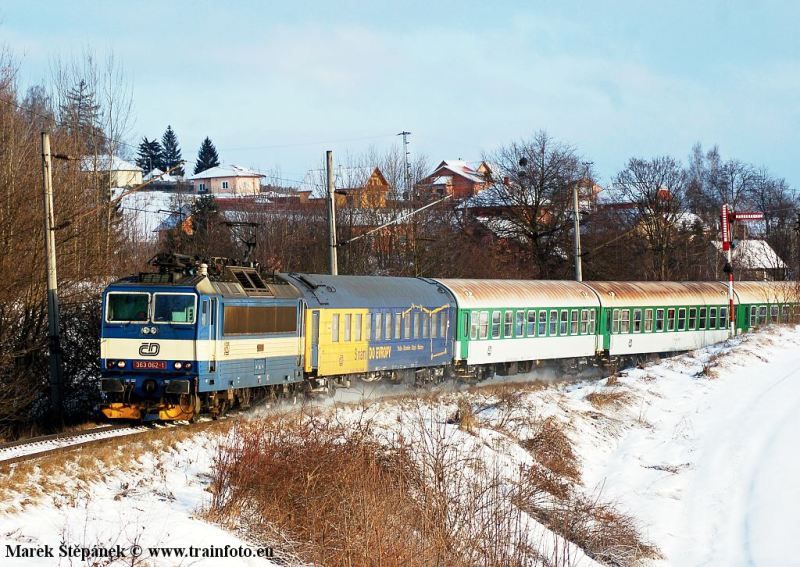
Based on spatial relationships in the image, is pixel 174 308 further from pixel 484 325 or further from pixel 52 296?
pixel 484 325

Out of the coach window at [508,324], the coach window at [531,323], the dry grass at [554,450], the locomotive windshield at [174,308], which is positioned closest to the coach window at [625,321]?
the coach window at [531,323]

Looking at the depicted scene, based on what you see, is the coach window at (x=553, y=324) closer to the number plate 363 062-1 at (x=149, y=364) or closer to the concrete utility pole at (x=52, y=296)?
the number plate 363 062-1 at (x=149, y=364)

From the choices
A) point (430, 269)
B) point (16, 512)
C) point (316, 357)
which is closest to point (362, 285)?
point (316, 357)

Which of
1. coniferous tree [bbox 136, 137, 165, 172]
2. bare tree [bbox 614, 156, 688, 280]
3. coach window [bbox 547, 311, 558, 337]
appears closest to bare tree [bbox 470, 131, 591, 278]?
bare tree [bbox 614, 156, 688, 280]

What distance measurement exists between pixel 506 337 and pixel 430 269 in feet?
49.6

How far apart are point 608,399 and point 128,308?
1314 cm

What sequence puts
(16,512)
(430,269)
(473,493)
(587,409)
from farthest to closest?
(430,269), (587,409), (473,493), (16,512)

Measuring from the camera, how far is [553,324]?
111 feet

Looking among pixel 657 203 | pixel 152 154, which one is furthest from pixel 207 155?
pixel 657 203

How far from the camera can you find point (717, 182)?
88625mm

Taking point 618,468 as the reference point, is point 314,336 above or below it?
above

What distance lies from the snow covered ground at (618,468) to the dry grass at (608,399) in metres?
0.07

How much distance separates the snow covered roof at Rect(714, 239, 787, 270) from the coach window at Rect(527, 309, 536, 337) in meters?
37.3

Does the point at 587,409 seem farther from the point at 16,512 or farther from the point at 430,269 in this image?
the point at 430,269
